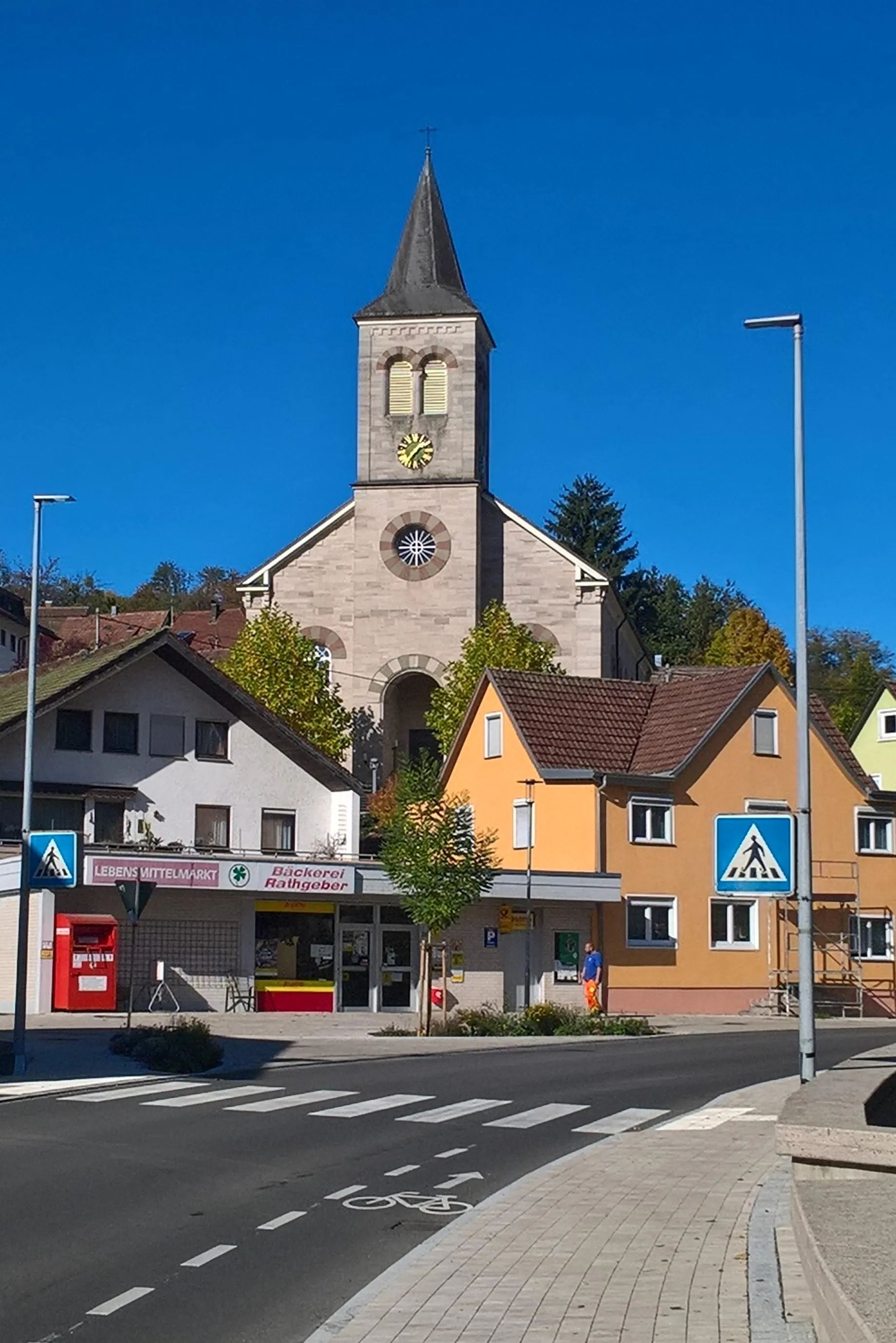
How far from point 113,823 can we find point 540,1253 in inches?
1277

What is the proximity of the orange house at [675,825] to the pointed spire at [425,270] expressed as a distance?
2753cm

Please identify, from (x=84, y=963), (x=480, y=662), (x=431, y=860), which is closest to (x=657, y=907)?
(x=431, y=860)

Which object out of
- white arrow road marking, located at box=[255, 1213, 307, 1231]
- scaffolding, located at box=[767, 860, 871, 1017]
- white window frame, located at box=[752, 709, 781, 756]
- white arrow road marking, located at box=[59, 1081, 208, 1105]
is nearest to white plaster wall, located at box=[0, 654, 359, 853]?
white window frame, located at box=[752, 709, 781, 756]

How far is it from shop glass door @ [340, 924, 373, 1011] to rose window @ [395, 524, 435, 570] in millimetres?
30217

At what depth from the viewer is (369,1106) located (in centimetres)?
1891

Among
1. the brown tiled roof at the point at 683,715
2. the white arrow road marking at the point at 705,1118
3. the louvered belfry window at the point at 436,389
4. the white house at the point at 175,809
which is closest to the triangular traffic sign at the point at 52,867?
the white arrow road marking at the point at 705,1118

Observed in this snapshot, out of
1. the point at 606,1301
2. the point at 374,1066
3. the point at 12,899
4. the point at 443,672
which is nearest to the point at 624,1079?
the point at 374,1066

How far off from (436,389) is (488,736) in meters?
26.7

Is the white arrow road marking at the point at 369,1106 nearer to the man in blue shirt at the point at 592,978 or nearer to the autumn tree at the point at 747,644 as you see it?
the man in blue shirt at the point at 592,978

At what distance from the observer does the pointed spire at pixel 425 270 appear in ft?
234

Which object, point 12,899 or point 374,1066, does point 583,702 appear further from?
point 374,1066

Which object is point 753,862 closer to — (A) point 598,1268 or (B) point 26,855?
(A) point 598,1268

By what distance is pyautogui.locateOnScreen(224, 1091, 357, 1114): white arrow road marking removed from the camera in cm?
1839

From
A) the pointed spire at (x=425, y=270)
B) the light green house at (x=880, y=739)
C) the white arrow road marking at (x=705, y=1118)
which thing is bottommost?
the white arrow road marking at (x=705, y=1118)
